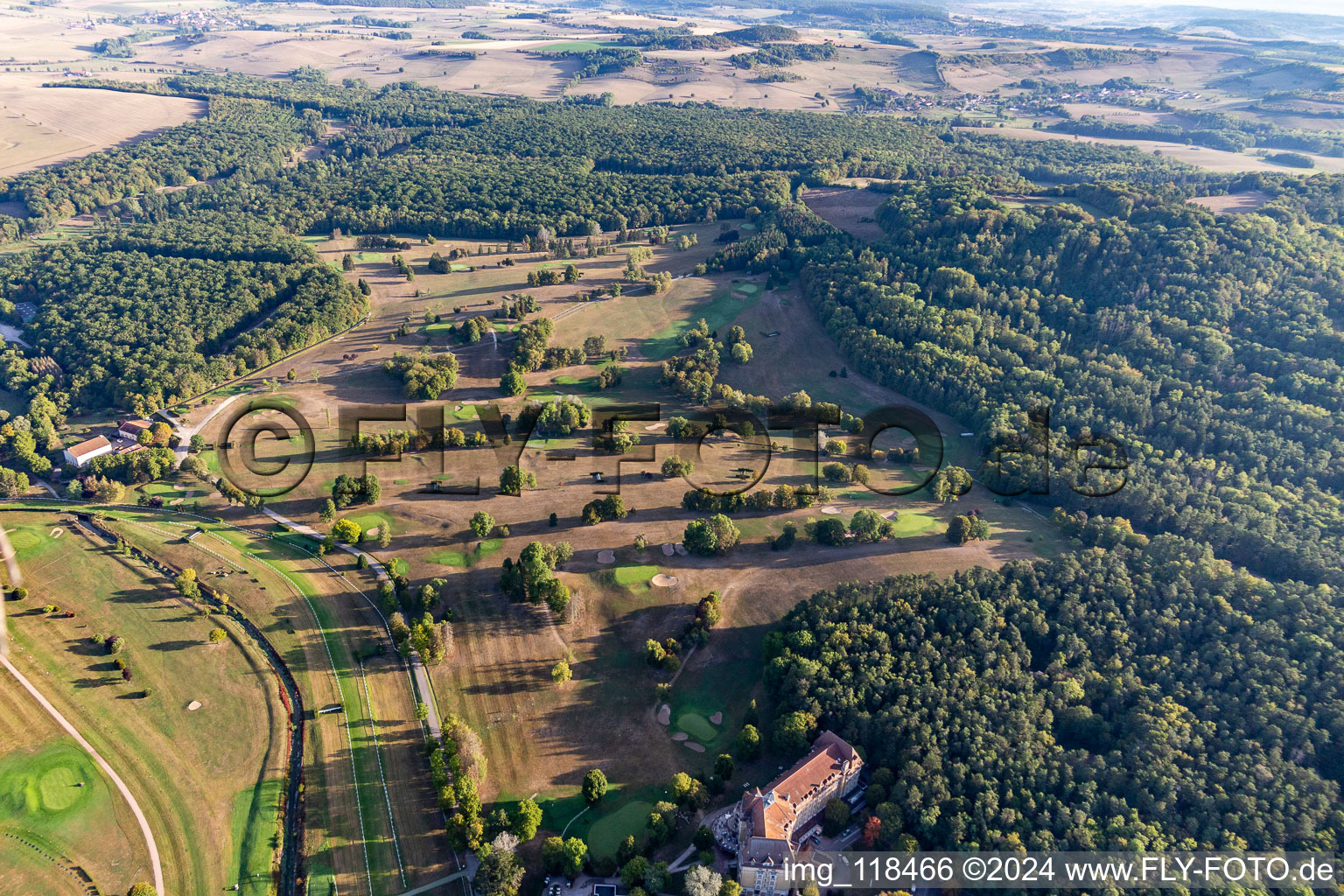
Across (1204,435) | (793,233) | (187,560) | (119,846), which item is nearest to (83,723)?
(119,846)

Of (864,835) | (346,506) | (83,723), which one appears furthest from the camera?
(346,506)

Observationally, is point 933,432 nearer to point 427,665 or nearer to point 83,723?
point 427,665

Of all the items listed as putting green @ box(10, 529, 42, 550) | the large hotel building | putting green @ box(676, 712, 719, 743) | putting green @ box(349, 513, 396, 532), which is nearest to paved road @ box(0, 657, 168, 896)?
putting green @ box(10, 529, 42, 550)

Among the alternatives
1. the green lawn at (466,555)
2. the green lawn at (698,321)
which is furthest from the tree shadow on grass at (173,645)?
the green lawn at (698,321)

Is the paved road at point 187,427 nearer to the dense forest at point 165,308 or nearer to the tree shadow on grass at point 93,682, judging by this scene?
the dense forest at point 165,308

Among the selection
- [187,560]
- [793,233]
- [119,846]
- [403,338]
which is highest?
[793,233]

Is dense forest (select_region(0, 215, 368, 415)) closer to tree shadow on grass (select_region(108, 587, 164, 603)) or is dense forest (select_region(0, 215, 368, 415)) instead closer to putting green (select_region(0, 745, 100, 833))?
tree shadow on grass (select_region(108, 587, 164, 603))

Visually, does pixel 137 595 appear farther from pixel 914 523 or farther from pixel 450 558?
pixel 914 523
